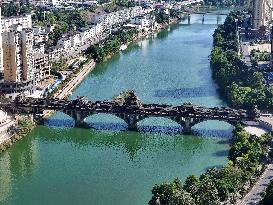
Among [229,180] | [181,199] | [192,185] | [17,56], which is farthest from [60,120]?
[181,199]

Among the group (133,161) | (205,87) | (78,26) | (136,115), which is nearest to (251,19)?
(78,26)

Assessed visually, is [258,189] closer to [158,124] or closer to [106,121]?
[158,124]

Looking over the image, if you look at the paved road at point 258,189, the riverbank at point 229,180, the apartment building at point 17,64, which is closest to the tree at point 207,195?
the riverbank at point 229,180

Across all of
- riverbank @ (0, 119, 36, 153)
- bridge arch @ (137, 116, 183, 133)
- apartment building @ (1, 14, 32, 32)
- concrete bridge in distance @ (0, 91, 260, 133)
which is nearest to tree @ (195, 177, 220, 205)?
concrete bridge in distance @ (0, 91, 260, 133)

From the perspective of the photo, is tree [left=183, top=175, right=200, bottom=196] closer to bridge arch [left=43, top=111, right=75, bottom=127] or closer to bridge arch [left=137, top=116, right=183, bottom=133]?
bridge arch [left=137, top=116, right=183, bottom=133]

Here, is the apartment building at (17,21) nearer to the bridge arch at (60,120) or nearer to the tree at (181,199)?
the bridge arch at (60,120)

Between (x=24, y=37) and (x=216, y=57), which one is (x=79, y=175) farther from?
(x=216, y=57)
